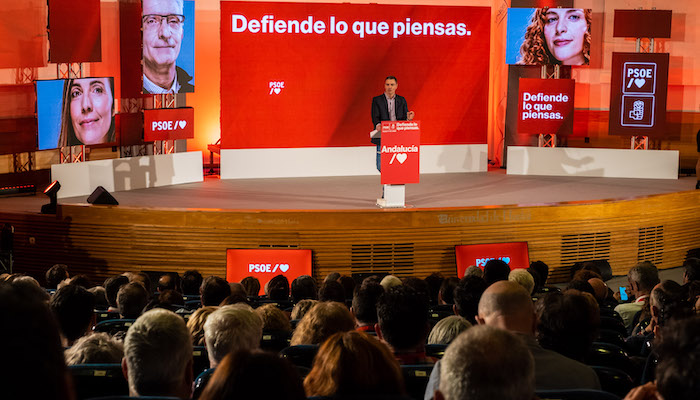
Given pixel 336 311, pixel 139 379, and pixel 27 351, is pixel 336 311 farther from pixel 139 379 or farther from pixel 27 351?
pixel 27 351

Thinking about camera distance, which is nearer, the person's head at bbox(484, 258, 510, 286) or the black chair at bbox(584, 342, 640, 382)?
the black chair at bbox(584, 342, 640, 382)

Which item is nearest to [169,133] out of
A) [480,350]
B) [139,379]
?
[139,379]

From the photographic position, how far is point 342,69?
13.2 m

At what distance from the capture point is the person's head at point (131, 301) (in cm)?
486

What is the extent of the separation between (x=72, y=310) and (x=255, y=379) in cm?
256

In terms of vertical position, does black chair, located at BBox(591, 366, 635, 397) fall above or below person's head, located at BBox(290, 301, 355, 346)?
below

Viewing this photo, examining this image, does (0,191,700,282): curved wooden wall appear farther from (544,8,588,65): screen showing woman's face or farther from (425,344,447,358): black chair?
(425,344,447,358): black chair

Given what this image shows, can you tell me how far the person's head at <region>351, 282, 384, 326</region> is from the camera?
166 inches

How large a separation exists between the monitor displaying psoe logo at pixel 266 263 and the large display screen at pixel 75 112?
3.08 m

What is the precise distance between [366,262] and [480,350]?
24.6 feet

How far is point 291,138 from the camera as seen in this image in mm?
13062

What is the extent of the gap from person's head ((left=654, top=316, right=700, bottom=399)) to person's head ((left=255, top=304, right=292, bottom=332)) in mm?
2375

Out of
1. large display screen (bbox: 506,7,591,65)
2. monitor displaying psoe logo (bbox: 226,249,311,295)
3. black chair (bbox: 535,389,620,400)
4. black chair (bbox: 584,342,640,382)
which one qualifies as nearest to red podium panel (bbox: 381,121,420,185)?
monitor displaying psoe logo (bbox: 226,249,311,295)

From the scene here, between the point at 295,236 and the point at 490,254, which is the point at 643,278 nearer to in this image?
the point at 490,254
